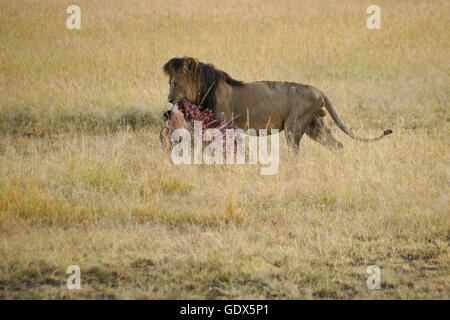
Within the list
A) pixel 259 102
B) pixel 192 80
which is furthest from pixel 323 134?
pixel 192 80

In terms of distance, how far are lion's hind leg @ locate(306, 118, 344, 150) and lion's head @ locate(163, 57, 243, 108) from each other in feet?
4.47

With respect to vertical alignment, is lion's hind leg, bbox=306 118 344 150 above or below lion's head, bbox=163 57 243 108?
below

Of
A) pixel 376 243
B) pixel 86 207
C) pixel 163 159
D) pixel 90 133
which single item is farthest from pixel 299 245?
pixel 90 133

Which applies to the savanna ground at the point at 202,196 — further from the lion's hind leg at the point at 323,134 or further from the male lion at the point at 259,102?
the male lion at the point at 259,102

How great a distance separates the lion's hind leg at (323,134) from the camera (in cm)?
760

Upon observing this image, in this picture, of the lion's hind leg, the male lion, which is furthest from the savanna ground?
the male lion

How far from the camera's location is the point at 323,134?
761 cm

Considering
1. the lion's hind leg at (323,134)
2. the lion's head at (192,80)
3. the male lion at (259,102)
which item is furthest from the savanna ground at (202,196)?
the lion's head at (192,80)

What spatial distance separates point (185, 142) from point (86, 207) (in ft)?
6.59

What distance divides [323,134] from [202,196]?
2317mm

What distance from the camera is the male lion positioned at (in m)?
7.20

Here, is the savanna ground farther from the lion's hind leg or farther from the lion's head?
the lion's head
